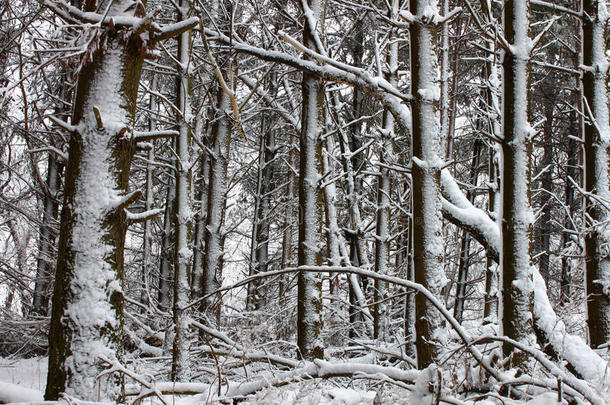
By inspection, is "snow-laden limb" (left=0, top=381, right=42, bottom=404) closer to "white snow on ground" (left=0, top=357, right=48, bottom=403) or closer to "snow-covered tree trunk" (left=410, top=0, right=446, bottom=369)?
"snow-covered tree trunk" (left=410, top=0, right=446, bottom=369)

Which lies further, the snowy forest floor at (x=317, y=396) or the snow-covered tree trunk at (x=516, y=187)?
the snow-covered tree trunk at (x=516, y=187)

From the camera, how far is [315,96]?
565 centimetres

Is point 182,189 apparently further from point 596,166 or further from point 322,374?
point 596,166

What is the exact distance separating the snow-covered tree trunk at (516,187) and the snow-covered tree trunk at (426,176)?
1.67 ft

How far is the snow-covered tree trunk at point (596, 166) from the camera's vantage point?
17.8 ft

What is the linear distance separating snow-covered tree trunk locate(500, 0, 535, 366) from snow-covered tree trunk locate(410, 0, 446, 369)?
1.67ft

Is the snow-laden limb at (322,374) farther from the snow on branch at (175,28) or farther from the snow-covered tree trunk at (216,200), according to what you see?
the snow-covered tree trunk at (216,200)

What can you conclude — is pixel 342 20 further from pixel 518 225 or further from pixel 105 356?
pixel 105 356

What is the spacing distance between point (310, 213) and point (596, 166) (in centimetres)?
364

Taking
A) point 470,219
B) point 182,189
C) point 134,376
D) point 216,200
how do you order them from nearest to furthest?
point 134,376 < point 470,219 < point 182,189 < point 216,200

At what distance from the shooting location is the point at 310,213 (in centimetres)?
555

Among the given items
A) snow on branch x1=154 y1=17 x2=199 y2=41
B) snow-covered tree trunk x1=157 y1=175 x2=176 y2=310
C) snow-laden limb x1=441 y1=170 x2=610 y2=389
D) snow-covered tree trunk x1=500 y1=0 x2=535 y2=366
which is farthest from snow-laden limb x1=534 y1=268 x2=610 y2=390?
snow-covered tree trunk x1=157 y1=175 x2=176 y2=310

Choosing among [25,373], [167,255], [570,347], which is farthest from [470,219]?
[167,255]

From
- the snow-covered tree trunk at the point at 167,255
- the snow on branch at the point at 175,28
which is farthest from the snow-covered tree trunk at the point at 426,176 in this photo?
the snow-covered tree trunk at the point at 167,255
